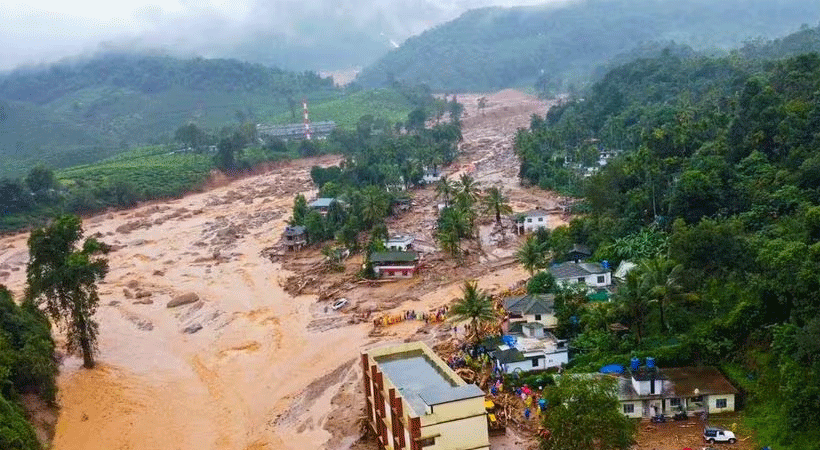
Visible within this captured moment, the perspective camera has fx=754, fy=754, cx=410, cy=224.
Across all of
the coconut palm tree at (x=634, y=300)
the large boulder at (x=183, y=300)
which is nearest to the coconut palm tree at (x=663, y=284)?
the coconut palm tree at (x=634, y=300)

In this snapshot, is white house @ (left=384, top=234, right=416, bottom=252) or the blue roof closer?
white house @ (left=384, top=234, right=416, bottom=252)

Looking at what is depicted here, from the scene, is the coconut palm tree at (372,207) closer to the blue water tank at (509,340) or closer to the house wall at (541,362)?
the blue water tank at (509,340)

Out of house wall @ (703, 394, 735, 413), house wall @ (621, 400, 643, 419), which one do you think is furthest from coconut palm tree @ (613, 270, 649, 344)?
house wall @ (703, 394, 735, 413)

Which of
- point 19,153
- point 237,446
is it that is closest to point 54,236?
point 237,446

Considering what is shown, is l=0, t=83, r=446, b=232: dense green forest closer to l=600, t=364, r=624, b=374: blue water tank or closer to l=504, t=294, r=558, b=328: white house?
l=504, t=294, r=558, b=328: white house

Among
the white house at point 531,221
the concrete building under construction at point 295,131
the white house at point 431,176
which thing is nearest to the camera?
the white house at point 531,221

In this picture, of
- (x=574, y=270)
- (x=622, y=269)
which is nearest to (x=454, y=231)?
(x=574, y=270)

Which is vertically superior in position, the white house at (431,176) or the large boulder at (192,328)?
the white house at (431,176)
